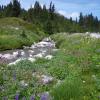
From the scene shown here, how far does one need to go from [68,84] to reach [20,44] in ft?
95.9

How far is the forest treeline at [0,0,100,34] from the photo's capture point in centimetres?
10616

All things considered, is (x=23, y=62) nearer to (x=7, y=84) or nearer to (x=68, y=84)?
(x=7, y=84)

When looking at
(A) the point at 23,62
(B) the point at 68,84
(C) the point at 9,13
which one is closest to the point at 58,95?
(B) the point at 68,84

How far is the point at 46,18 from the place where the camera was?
429ft

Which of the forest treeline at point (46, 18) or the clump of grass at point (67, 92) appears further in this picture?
the forest treeline at point (46, 18)

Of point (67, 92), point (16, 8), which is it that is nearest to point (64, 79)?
point (67, 92)

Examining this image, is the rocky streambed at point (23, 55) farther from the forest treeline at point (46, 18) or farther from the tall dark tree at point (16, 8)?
the tall dark tree at point (16, 8)

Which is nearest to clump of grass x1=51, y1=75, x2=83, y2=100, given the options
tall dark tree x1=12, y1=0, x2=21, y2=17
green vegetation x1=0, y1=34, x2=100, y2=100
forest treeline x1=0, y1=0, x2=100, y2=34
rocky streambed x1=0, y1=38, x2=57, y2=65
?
green vegetation x1=0, y1=34, x2=100, y2=100

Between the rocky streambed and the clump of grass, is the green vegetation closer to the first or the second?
the clump of grass

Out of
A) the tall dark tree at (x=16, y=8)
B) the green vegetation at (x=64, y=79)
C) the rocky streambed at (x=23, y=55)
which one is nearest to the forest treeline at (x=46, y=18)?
the tall dark tree at (x=16, y=8)

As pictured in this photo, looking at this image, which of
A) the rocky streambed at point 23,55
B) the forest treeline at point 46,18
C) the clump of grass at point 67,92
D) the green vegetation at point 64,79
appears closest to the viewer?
the clump of grass at point 67,92

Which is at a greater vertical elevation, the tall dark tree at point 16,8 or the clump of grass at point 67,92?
the tall dark tree at point 16,8

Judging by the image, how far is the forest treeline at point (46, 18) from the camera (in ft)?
348

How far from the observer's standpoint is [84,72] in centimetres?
1471
